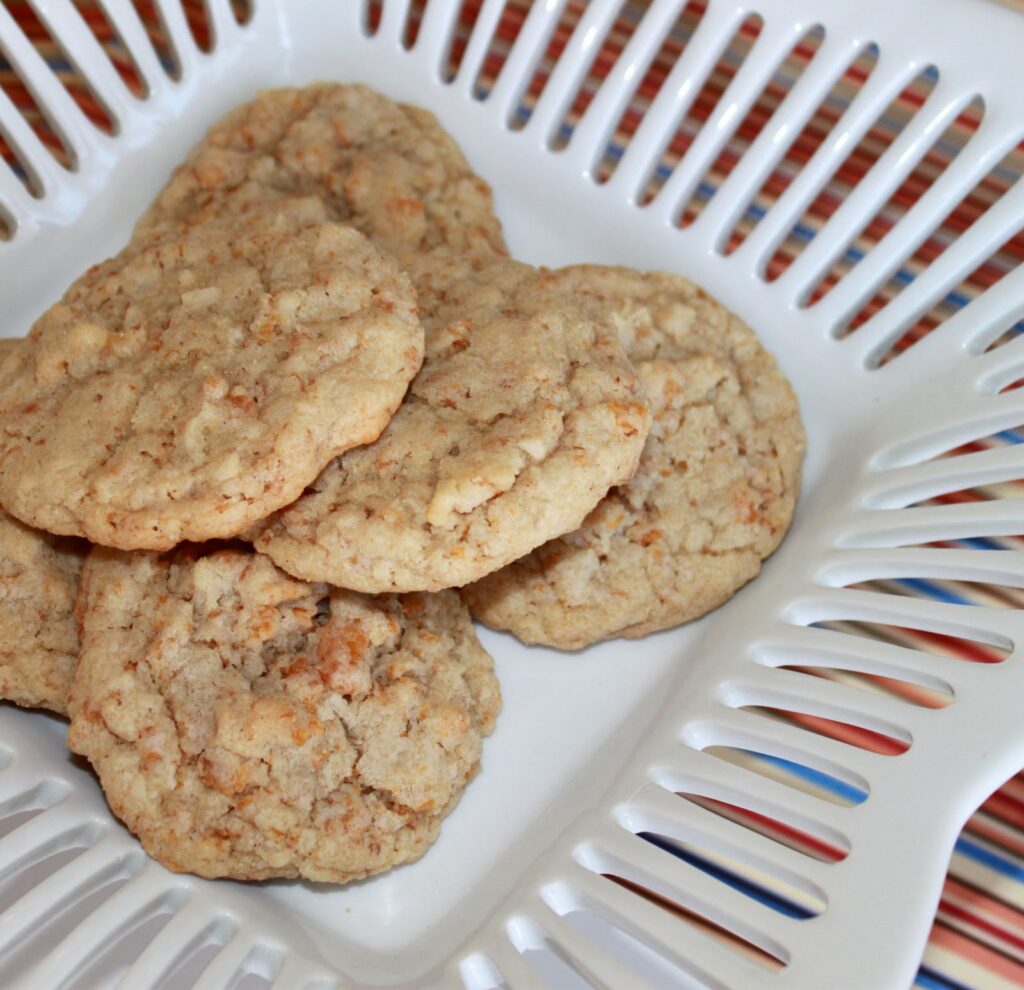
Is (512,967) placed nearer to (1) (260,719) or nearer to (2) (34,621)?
(1) (260,719)

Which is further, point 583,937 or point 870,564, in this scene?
point 870,564

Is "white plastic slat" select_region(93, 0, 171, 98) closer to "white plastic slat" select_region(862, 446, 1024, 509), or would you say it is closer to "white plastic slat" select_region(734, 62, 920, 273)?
"white plastic slat" select_region(734, 62, 920, 273)

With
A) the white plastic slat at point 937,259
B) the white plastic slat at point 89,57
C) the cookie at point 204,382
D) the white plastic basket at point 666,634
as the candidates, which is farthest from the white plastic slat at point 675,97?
the white plastic slat at point 89,57

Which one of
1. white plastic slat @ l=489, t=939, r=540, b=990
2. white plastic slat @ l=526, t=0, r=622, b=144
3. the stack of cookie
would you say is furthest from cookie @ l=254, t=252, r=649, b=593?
white plastic slat @ l=526, t=0, r=622, b=144

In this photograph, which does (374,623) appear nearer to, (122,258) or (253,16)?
(122,258)

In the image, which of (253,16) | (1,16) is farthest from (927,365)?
(1,16)

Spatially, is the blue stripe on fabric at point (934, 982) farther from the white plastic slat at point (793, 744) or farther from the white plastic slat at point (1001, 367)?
the white plastic slat at point (1001, 367)
